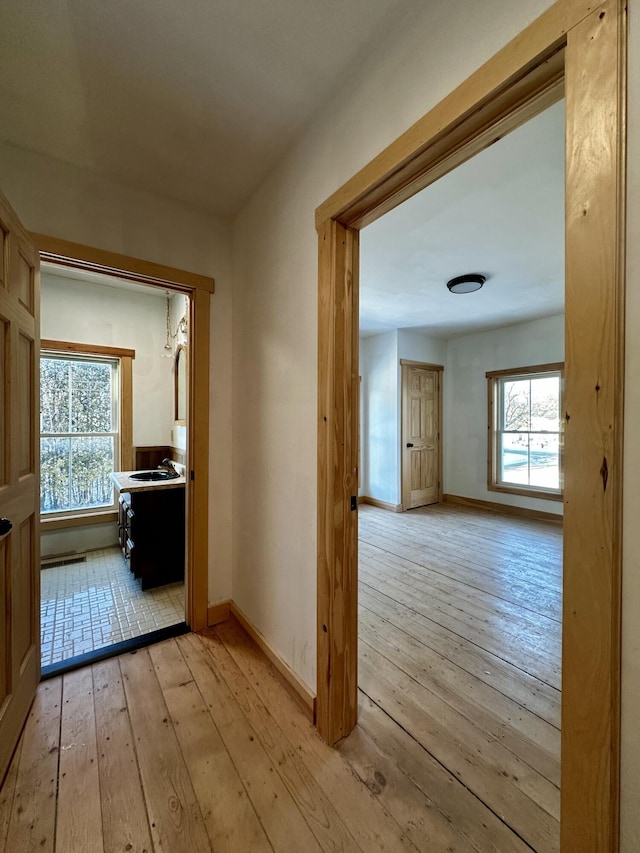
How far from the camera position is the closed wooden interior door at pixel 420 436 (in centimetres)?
531

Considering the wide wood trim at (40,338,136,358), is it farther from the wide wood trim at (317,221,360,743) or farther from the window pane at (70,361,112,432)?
the wide wood trim at (317,221,360,743)

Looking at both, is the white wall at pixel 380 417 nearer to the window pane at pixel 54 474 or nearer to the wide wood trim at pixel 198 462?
the wide wood trim at pixel 198 462

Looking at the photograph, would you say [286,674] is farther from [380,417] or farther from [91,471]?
[380,417]

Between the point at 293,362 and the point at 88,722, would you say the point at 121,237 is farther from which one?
the point at 88,722

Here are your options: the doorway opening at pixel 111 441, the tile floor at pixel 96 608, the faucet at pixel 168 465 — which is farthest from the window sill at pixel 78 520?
the faucet at pixel 168 465

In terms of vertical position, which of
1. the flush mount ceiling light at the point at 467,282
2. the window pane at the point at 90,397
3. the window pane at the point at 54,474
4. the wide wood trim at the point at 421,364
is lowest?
the window pane at the point at 54,474

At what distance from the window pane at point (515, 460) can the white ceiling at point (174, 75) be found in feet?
15.3

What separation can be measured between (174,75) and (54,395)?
315 centimetres

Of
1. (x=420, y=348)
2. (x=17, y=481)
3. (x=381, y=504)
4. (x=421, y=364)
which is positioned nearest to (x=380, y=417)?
(x=421, y=364)

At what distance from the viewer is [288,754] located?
4.55 feet

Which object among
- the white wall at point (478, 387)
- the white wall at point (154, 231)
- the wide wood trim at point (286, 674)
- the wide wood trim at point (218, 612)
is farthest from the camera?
the white wall at point (478, 387)

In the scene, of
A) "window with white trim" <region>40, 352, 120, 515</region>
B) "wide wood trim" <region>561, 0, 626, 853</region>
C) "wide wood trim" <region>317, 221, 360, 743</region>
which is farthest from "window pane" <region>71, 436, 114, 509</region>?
"wide wood trim" <region>561, 0, 626, 853</region>

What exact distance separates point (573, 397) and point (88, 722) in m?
2.19

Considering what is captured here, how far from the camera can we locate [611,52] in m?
0.69
